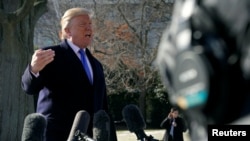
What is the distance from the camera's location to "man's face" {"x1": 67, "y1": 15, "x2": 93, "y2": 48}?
16.7ft

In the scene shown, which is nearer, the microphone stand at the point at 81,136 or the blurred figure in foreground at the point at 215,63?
the blurred figure in foreground at the point at 215,63

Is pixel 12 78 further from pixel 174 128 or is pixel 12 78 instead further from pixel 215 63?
pixel 215 63

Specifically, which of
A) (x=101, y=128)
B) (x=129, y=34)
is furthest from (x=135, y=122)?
(x=129, y=34)

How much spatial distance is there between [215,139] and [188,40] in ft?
1.03

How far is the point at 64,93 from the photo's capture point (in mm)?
4945

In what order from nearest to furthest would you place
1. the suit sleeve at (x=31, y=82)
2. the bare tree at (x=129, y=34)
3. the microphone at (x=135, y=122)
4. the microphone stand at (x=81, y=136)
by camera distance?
the microphone stand at (x=81, y=136)
the microphone at (x=135, y=122)
the suit sleeve at (x=31, y=82)
the bare tree at (x=129, y=34)

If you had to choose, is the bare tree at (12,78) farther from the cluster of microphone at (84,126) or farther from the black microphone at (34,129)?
the black microphone at (34,129)

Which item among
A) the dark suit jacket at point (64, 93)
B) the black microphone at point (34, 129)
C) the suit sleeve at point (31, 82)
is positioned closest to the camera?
the black microphone at point (34, 129)

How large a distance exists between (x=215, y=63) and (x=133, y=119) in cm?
269

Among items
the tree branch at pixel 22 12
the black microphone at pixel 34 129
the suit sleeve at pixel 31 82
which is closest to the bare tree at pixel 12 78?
the tree branch at pixel 22 12

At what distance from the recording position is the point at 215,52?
163cm

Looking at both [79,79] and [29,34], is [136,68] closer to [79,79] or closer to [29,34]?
[29,34]

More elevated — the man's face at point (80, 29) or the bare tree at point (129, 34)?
the man's face at point (80, 29)

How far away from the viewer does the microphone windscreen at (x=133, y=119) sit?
4113 mm
